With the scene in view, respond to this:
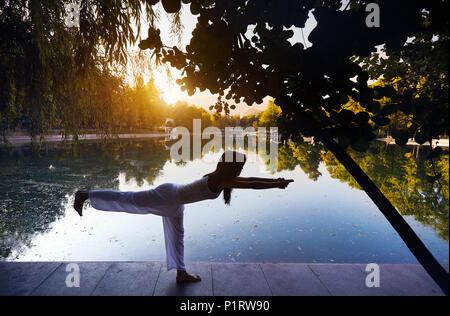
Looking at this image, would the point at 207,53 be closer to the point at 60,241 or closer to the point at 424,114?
the point at 424,114

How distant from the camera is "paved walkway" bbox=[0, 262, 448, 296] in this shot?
2.98 metres

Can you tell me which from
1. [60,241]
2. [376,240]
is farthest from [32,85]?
[376,240]

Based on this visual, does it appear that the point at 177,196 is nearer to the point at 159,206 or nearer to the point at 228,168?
the point at 159,206

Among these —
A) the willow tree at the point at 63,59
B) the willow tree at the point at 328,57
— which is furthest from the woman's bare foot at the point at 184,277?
the willow tree at the point at 63,59

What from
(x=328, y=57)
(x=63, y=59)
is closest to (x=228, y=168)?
(x=328, y=57)

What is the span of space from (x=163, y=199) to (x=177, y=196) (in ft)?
0.55

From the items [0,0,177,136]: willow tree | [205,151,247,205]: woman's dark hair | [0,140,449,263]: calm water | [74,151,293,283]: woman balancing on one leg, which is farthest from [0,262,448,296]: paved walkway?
[0,0,177,136]: willow tree

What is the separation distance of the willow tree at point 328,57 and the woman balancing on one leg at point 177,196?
2.30 ft

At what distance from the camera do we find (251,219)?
22.4 feet

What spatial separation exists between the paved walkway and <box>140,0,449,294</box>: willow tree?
1181 millimetres

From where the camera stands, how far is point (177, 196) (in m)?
2.98

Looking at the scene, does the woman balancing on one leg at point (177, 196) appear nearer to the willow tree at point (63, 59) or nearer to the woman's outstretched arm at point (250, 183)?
the woman's outstretched arm at point (250, 183)

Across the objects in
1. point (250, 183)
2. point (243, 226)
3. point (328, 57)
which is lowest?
point (243, 226)
